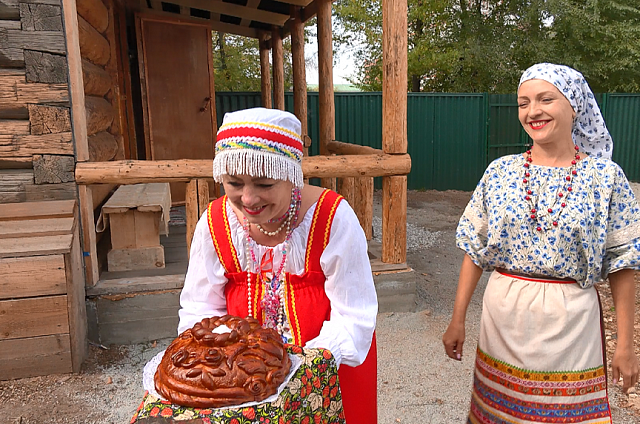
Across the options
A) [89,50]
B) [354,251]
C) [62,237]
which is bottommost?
[62,237]

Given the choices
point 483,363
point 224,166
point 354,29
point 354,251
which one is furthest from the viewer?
point 354,29

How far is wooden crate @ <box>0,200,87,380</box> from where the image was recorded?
134 inches

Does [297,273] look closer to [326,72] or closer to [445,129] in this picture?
[326,72]

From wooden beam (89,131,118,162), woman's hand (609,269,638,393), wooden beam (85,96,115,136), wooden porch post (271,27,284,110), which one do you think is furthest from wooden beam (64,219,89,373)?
wooden porch post (271,27,284,110)

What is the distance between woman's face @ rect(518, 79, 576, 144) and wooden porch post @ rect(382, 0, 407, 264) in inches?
105

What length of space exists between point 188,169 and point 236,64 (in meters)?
14.5

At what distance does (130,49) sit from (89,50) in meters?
2.80

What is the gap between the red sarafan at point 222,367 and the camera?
1244 millimetres

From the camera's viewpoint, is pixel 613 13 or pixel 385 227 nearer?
pixel 385 227

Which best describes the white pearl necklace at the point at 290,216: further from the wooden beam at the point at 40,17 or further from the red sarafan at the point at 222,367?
the wooden beam at the point at 40,17

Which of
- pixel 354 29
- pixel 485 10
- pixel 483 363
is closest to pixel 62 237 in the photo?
pixel 483 363

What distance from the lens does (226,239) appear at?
1745 mm

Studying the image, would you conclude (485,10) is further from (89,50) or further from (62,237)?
(62,237)

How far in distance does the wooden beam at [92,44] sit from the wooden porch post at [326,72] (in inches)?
102
